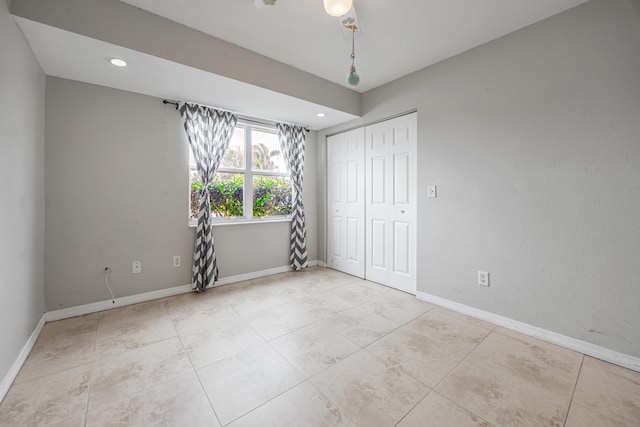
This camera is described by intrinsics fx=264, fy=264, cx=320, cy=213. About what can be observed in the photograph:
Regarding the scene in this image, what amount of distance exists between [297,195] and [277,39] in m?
2.03

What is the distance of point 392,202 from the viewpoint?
10.4ft

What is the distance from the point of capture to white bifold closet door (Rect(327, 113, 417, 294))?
300 centimetres

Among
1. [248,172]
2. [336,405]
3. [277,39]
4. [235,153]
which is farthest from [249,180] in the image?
[336,405]

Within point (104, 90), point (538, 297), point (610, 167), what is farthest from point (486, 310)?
point (104, 90)

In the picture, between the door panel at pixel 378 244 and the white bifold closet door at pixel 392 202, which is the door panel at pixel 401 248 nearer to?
the white bifold closet door at pixel 392 202

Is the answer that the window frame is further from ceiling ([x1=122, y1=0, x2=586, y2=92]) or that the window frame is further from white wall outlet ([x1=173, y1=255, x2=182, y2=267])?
ceiling ([x1=122, y1=0, x2=586, y2=92])

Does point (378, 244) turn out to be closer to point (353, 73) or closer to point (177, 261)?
point (353, 73)

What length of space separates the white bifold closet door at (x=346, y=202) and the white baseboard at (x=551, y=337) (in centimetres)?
130

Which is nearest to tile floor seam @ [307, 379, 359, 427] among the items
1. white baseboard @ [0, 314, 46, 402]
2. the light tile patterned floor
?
the light tile patterned floor

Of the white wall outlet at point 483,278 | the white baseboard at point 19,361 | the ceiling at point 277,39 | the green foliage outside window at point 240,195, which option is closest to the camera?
the white baseboard at point 19,361

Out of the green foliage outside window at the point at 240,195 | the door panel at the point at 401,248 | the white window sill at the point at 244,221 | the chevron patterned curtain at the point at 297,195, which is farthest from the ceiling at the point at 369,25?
the white window sill at the point at 244,221

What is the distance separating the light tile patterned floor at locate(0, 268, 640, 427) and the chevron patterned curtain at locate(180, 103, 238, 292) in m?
0.63

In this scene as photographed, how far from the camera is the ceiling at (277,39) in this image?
72.9 inches

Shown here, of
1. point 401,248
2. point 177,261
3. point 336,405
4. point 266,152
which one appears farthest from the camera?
point 266,152
